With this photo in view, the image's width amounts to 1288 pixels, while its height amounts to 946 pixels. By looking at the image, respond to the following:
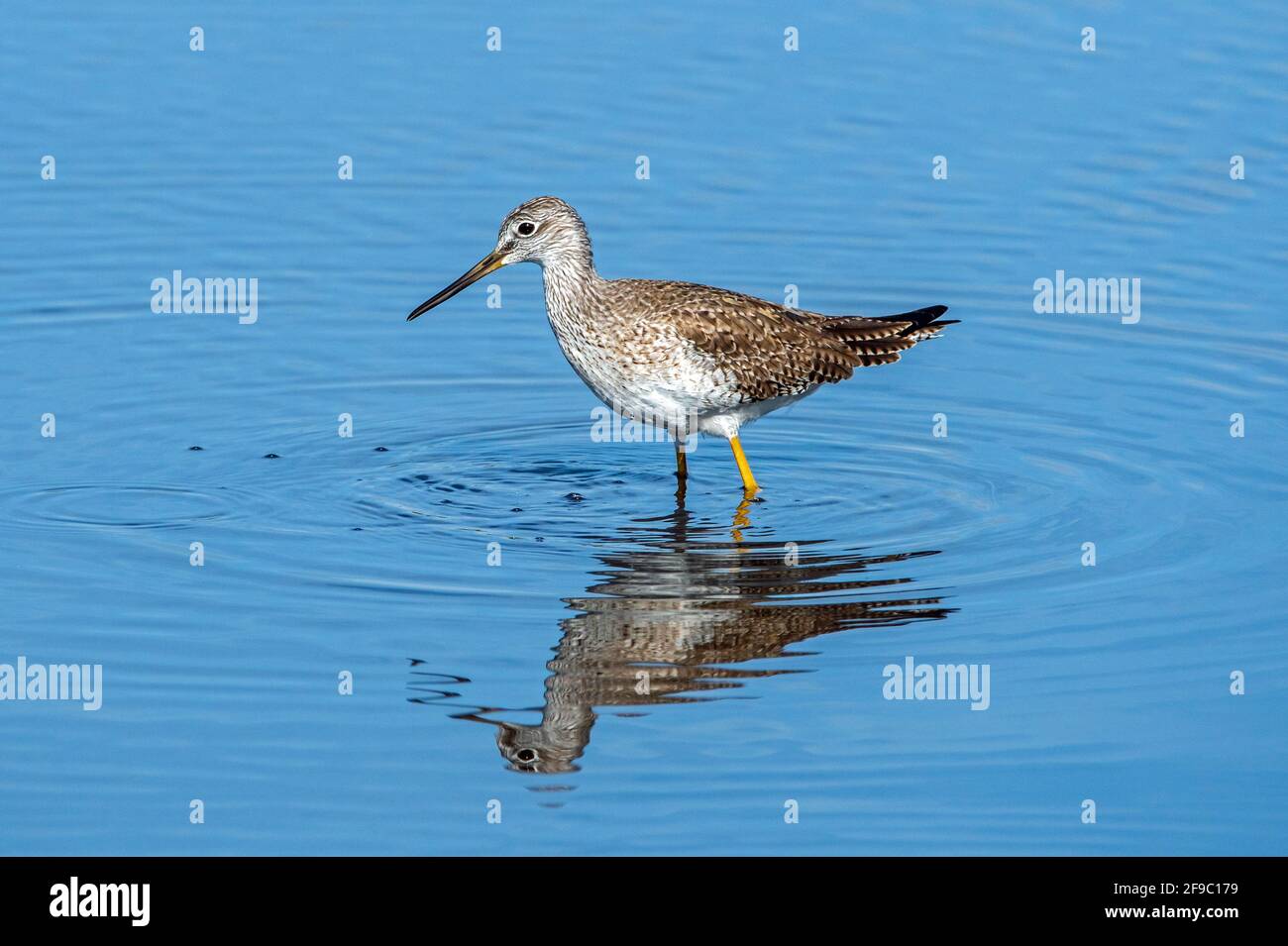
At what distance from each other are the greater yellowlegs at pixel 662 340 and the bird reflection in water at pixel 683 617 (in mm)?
908

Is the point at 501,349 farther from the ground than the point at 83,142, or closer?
closer

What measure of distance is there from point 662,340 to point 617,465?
148cm

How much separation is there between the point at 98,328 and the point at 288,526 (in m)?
4.84

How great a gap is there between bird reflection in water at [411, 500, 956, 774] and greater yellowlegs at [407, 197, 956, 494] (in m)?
0.91

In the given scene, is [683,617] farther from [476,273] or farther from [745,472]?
[476,273]

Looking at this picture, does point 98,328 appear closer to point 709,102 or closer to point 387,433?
point 387,433

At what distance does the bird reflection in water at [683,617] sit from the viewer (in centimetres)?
1059

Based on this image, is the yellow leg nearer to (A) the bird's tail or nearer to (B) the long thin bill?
(A) the bird's tail

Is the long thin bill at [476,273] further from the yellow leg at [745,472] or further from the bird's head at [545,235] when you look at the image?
the yellow leg at [745,472]

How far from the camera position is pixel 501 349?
17.5 metres

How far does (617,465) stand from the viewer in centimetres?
1537

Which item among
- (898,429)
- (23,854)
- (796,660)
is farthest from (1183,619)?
(23,854)

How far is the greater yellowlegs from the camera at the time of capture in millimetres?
14227

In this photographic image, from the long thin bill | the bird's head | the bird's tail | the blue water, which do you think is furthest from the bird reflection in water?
the bird's tail
